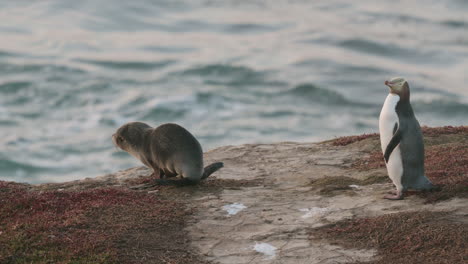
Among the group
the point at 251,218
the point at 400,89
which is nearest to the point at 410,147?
the point at 400,89

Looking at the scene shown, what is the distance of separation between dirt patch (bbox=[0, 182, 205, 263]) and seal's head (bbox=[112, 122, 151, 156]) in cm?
143

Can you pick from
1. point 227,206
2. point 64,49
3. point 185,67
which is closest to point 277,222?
point 227,206

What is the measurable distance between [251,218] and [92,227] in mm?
2071

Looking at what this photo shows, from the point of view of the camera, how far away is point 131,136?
13.2 meters

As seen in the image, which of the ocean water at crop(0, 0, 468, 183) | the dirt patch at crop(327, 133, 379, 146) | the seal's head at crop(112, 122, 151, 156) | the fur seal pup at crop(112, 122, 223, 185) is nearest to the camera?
the fur seal pup at crop(112, 122, 223, 185)

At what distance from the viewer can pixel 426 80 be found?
1516 inches

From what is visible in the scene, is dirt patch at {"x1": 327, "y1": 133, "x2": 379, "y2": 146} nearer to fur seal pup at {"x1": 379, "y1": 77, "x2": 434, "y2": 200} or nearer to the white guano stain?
fur seal pup at {"x1": 379, "y1": 77, "x2": 434, "y2": 200}

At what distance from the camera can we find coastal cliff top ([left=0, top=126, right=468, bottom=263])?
9461 mm

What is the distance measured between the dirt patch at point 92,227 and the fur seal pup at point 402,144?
2824 millimetres

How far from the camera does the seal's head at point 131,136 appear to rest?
13125 millimetres

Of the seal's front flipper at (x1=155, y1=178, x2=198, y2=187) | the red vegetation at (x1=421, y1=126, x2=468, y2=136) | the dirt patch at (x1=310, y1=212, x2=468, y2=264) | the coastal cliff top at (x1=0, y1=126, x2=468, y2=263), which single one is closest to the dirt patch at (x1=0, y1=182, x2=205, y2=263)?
the coastal cliff top at (x1=0, y1=126, x2=468, y2=263)

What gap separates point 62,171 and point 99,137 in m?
2.90

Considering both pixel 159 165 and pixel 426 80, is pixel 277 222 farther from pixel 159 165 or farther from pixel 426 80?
pixel 426 80

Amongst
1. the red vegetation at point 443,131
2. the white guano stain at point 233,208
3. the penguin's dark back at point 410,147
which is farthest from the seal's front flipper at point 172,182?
the red vegetation at point 443,131
